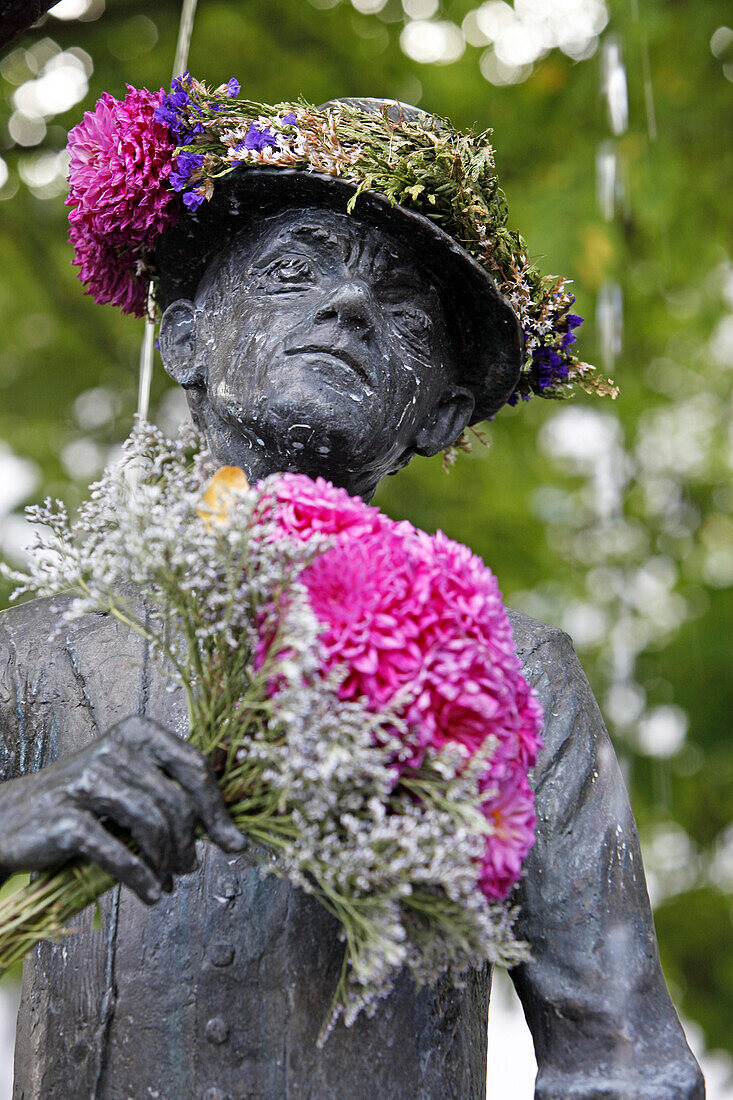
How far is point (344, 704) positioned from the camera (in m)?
1.75

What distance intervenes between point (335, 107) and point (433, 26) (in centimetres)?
268

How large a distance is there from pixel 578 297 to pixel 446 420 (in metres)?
2.36

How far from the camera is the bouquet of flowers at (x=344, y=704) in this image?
5.70 ft

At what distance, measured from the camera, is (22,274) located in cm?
554

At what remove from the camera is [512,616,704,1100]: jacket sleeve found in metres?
2.25

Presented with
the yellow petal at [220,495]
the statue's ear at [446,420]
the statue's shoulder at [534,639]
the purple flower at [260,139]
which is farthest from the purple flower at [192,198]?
the statue's shoulder at [534,639]

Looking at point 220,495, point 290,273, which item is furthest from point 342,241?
point 220,495

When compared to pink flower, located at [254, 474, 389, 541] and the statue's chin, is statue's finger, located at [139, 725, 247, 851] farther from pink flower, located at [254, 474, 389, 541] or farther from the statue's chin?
the statue's chin

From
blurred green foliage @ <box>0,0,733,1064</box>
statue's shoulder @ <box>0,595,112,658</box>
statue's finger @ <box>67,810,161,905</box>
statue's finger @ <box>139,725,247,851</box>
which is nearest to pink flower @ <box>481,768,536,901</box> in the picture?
statue's finger @ <box>139,725,247,851</box>

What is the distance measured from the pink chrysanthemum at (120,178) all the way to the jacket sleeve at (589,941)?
1215mm

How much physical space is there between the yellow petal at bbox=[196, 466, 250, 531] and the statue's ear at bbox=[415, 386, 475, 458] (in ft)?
2.96

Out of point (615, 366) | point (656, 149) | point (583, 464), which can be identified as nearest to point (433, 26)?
point (656, 149)

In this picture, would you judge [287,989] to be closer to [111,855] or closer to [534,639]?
[111,855]

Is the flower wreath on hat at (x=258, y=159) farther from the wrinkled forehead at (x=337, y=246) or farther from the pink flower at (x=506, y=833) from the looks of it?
the pink flower at (x=506, y=833)
